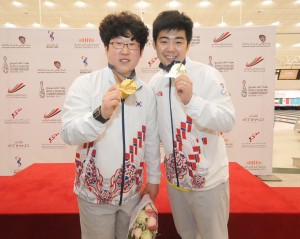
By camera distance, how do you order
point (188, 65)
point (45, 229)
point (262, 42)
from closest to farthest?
point (188, 65), point (45, 229), point (262, 42)

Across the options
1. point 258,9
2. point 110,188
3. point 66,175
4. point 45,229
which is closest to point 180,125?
point 110,188

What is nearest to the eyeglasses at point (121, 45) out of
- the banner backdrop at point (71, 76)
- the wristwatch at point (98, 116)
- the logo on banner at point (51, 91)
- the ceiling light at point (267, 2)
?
the wristwatch at point (98, 116)

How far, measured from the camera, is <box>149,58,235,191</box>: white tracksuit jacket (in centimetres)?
154

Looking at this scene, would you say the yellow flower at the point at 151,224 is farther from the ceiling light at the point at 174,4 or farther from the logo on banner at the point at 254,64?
the ceiling light at the point at 174,4

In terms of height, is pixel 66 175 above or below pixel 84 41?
below

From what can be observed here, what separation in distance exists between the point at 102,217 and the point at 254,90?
3.93 meters

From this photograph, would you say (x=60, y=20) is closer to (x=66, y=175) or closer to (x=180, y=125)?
(x=66, y=175)

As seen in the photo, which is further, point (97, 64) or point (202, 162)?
point (97, 64)

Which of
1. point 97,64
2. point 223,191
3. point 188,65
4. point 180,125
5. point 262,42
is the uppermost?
point 262,42

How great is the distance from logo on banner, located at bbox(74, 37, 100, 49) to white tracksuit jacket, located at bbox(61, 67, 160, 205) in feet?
10.9

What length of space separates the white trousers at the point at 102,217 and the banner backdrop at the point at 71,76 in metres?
3.43

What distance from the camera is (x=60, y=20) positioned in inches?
428

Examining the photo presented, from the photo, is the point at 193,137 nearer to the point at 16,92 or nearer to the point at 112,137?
the point at 112,137

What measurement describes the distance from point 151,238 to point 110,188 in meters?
0.34
